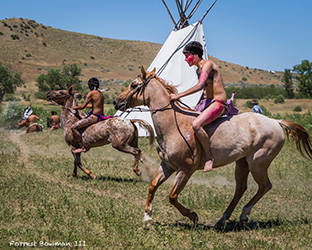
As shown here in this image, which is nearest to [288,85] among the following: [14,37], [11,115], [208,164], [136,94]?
[11,115]

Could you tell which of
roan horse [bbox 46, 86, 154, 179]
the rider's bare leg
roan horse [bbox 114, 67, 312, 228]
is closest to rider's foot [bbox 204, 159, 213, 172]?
the rider's bare leg

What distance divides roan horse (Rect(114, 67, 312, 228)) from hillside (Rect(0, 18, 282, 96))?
184 feet

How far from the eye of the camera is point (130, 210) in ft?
20.9

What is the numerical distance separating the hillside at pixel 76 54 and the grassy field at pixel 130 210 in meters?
52.8

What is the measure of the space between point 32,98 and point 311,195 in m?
43.8

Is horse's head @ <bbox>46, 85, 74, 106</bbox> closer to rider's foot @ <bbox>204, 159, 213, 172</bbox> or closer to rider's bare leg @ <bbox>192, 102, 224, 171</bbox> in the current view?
rider's bare leg @ <bbox>192, 102, 224, 171</bbox>

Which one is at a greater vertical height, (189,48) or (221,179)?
(189,48)

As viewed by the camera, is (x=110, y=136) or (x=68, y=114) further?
(x=68, y=114)

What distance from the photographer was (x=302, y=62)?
4888 centimetres

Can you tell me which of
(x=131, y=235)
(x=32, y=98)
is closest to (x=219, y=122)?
(x=131, y=235)

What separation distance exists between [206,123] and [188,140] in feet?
1.21

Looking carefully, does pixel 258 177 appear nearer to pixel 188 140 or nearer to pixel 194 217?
pixel 194 217

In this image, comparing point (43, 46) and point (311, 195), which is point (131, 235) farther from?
point (43, 46)

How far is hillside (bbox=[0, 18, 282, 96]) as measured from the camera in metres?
72.4
